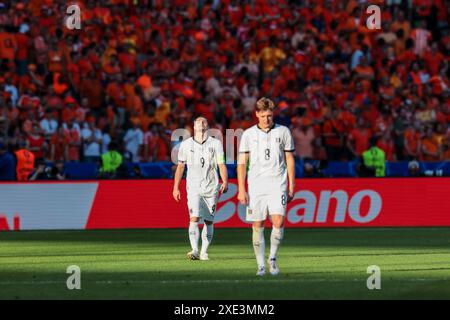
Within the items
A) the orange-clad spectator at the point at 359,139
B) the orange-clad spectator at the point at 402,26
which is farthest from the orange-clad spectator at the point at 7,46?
the orange-clad spectator at the point at 402,26

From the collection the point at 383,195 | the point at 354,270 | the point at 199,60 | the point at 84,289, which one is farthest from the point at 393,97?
the point at 84,289

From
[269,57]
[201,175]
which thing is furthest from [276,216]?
[269,57]

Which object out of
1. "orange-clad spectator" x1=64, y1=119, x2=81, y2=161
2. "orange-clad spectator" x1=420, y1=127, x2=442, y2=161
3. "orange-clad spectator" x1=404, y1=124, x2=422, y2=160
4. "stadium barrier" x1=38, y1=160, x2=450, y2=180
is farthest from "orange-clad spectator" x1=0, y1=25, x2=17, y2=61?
"orange-clad spectator" x1=420, y1=127, x2=442, y2=161

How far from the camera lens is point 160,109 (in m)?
33.3

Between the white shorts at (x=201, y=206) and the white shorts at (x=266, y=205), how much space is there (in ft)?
11.6

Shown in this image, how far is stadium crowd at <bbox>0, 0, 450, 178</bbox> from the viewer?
3197 cm

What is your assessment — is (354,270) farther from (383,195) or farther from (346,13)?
(346,13)

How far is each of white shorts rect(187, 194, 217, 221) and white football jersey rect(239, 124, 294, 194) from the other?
12.0 feet

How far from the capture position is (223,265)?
A: 18344 mm

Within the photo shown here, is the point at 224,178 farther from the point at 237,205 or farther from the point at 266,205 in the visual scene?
the point at 237,205

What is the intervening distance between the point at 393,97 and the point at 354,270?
738 inches

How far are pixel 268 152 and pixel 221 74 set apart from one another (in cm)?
1885

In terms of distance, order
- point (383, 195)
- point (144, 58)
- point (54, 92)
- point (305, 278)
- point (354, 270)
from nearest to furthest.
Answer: point (305, 278) < point (354, 270) < point (383, 195) < point (54, 92) < point (144, 58)

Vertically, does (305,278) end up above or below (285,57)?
below
